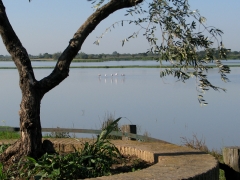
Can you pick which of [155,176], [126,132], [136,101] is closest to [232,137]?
[126,132]

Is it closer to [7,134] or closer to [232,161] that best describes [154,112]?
[7,134]

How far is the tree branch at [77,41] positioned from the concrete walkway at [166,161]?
150cm

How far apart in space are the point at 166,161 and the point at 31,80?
194 centimetres

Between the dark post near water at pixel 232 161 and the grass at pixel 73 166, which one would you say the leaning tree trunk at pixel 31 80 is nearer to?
the grass at pixel 73 166

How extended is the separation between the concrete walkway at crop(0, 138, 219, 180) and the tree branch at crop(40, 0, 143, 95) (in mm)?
1502

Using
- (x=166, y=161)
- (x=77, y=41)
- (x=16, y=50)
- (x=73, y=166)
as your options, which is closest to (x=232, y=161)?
(x=166, y=161)

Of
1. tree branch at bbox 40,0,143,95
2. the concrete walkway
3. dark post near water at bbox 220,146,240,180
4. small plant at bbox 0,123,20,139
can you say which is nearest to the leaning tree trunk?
tree branch at bbox 40,0,143,95

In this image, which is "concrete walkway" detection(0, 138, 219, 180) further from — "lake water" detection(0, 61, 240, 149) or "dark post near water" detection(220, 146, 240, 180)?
"lake water" detection(0, 61, 240, 149)

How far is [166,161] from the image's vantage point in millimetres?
5852

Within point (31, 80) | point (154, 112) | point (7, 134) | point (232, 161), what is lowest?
point (154, 112)

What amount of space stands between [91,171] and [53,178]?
54 centimetres

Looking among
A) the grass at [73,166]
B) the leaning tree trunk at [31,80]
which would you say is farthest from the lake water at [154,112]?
the leaning tree trunk at [31,80]

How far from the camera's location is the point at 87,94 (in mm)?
25609

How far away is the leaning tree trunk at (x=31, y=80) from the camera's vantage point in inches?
241
